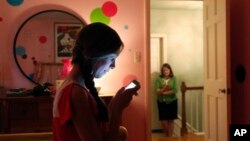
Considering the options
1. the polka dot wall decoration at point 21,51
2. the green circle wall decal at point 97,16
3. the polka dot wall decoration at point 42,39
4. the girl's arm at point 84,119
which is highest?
the green circle wall decal at point 97,16

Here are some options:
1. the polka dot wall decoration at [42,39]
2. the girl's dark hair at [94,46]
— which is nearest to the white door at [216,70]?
the polka dot wall decoration at [42,39]

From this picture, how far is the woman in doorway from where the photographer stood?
16.6 feet

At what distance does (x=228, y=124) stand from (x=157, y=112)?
277 centimetres

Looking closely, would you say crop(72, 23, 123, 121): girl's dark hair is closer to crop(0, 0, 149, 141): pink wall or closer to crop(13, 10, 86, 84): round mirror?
crop(13, 10, 86, 84): round mirror

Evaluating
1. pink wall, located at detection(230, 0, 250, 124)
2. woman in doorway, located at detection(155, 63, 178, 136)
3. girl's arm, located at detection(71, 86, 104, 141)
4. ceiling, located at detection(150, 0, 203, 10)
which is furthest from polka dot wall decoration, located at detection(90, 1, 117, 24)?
girl's arm, located at detection(71, 86, 104, 141)

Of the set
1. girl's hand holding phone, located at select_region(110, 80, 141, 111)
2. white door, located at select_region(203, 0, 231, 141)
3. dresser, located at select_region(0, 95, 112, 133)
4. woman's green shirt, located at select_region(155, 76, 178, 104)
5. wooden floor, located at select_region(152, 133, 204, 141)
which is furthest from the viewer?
woman's green shirt, located at select_region(155, 76, 178, 104)

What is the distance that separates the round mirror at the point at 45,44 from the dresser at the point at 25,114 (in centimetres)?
42

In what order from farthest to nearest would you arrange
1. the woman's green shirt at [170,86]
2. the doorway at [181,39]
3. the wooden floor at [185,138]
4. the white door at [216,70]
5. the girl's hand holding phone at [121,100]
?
the doorway at [181,39] < the woman's green shirt at [170,86] < the wooden floor at [185,138] < the white door at [216,70] < the girl's hand holding phone at [121,100]

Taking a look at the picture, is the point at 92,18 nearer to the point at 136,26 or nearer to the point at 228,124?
the point at 136,26

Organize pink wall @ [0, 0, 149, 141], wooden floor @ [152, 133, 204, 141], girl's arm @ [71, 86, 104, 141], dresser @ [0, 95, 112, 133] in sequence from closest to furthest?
girl's arm @ [71, 86, 104, 141] → dresser @ [0, 95, 112, 133] → pink wall @ [0, 0, 149, 141] → wooden floor @ [152, 133, 204, 141]

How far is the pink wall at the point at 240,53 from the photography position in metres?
2.93

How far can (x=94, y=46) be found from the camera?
92cm

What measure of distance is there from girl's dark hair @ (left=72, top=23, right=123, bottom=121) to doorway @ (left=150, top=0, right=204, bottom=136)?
15.3 feet

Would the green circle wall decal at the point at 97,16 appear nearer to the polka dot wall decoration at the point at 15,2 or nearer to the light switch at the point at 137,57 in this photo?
the light switch at the point at 137,57
